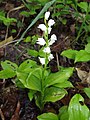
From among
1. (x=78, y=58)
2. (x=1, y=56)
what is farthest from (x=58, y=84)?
(x=1, y=56)

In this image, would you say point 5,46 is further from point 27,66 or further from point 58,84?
point 58,84

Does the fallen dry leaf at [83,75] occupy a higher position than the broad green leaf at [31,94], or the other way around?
the broad green leaf at [31,94]

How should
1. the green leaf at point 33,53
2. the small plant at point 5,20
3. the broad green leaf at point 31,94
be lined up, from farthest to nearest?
the small plant at point 5,20 → the green leaf at point 33,53 → the broad green leaf at point 31,94

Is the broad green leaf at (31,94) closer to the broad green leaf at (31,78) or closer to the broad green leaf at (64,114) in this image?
the broad green leaf at (31,78)

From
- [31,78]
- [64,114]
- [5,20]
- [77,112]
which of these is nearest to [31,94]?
[31,78]

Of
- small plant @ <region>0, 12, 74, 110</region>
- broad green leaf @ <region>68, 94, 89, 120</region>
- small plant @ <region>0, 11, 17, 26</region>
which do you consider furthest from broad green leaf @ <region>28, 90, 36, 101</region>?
small plant @ <region>0, 11, 17, 26</region>

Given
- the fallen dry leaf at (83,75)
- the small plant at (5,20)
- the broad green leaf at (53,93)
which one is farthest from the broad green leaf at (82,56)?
the small plant at (5,20)

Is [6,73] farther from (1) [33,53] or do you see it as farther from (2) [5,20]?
(2) [5,20]
